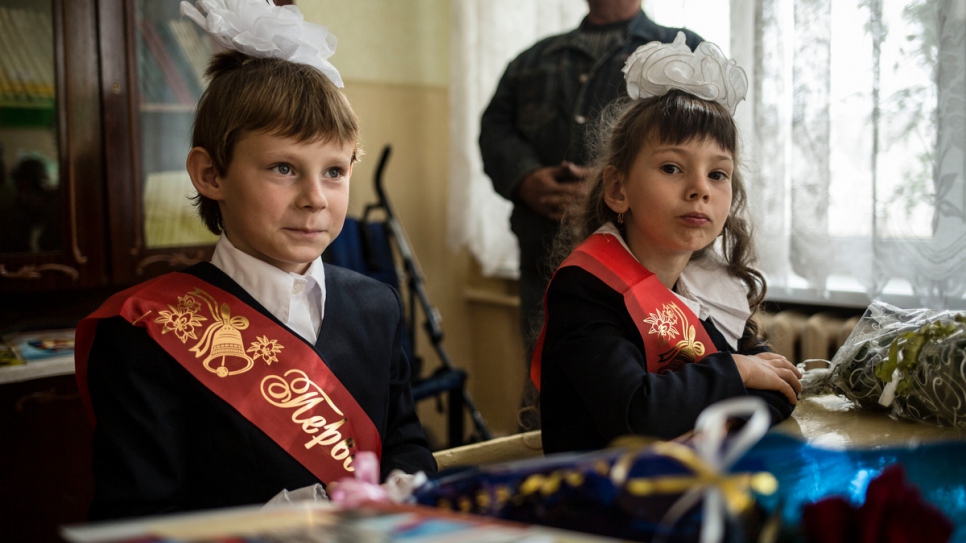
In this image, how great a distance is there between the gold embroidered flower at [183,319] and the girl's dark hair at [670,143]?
2.21 ft

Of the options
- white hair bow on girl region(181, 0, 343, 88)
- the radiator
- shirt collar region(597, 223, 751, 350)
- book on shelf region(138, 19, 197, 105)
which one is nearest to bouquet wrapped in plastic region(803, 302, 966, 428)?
shirt collar region(597, 223, 751, 350)

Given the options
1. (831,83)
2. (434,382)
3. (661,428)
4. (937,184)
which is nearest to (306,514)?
(661,428)

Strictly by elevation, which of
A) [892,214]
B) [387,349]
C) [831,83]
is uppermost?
[831,83]

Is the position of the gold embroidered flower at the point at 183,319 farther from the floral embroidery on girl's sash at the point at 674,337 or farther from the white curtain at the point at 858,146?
the white curtain at the point at 858,146

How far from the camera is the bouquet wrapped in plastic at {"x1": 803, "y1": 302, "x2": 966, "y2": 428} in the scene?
944 millimetres

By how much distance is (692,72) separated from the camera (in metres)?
1.17

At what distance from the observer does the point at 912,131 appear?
1.69 metres

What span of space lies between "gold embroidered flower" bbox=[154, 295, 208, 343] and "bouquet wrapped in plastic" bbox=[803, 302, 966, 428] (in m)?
0.94

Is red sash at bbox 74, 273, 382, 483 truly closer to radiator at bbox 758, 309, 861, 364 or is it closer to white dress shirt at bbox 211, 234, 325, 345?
white dress shirt at bbox 211, 234, 325, 345

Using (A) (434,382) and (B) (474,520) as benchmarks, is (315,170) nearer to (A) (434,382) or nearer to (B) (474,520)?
(B) (474,520)

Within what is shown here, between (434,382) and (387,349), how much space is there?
56.1 inches

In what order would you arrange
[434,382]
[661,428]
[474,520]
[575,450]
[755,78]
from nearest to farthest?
[474,520], [661,428], [575,450], [755,78], [434,382]

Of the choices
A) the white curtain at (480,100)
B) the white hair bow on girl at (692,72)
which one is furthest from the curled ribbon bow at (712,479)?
the white curtain at (480,100)

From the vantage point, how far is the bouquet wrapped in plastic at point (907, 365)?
0.94 metres
